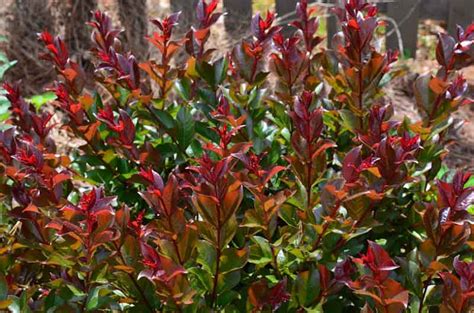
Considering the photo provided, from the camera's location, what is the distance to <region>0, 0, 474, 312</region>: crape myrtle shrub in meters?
1.47

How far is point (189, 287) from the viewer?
4.73ft

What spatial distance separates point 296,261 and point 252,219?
15 cm

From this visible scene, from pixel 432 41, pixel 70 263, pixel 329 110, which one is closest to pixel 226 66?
pixel 329 110

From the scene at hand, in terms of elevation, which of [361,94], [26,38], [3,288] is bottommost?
[26,38]

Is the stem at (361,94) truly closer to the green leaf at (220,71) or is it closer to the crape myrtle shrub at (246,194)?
the crape myrtle shrub at (246,194)

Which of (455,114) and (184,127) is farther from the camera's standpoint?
(455,114)

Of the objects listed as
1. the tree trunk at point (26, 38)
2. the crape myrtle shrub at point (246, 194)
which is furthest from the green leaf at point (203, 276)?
the tree trunk at point (26, 38)

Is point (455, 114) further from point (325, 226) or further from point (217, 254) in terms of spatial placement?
point (217, 254)

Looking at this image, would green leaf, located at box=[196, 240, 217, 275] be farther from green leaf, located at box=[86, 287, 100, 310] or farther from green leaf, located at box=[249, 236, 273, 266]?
green leaf, located at box=[86, 287, 100, 310]

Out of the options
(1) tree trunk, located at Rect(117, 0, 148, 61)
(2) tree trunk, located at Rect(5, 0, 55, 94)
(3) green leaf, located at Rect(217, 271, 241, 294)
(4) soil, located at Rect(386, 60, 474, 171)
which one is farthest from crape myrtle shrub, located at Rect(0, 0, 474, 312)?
(2) tree trunk, located at Rect(5, 0, 55, 94)

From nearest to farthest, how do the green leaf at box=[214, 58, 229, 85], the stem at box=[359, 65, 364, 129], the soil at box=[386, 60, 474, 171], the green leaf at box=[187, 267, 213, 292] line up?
1. the green leaf at box=[187, 267, 213, 292]
2. the stem at box=[359, 65, 364, 129]
3. the green leaf at box=[214, 58, 229, 85]
4. the soil at box=[386, 60, 474, 171]

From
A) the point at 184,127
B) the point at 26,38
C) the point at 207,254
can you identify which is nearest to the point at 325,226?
the point at 207,254

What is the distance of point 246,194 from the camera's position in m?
1.79

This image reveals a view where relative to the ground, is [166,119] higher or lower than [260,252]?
higher
